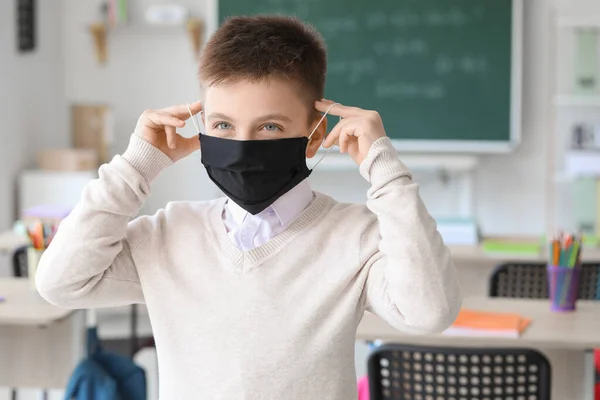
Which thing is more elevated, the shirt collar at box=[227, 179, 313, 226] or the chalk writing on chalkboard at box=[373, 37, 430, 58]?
the chalk writing on chalkboard at box=[373, 37, 430, 58]

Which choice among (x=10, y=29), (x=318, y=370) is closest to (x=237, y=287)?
(x=318, y=370)

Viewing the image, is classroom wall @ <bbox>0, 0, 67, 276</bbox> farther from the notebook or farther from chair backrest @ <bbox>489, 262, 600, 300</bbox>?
the notebook

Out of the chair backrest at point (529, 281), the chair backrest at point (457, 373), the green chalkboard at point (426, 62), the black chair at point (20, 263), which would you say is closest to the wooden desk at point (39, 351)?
the black chair at point (20, 263)

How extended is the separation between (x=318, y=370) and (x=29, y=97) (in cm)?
454

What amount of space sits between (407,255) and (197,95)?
464 cm

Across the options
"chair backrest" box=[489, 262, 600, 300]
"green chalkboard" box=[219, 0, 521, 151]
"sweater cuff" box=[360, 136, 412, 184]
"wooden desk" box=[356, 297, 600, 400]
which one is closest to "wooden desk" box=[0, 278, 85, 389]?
"wooden desk" box=[356, 297, 600, 400]

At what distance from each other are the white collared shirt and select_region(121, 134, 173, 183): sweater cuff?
152 millimetres

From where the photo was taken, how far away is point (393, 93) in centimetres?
564

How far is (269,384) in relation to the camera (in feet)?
4.66

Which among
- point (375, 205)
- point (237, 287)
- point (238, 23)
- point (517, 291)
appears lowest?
point (517, 291)

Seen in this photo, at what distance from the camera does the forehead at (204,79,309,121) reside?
4.65ft

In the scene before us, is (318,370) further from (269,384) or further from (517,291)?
(517,291)

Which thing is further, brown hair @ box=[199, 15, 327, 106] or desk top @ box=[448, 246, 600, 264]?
desk top @ box=[448, 246, 600, 264]

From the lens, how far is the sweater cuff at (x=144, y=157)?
1.50m
